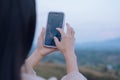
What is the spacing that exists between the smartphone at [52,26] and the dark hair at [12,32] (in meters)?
0.27

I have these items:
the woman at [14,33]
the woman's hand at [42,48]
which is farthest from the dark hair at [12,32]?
the woman's hand at [42,48]

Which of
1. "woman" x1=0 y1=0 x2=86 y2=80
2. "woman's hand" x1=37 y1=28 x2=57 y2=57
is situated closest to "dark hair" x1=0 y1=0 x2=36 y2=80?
"woman" x1=0 y1=0 x2=86 y2=80

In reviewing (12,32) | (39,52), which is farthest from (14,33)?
(39,52)

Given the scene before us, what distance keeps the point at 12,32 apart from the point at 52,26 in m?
0.30

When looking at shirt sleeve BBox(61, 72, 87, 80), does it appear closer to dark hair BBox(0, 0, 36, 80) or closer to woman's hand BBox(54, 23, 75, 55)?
woman's hand BBox(54, 23, 75, 55)

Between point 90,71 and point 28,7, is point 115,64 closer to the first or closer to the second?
point 90,71

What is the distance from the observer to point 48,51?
83cm

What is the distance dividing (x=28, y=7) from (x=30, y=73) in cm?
13

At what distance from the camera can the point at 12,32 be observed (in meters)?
0.53

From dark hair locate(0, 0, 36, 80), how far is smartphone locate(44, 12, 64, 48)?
267 millimetres

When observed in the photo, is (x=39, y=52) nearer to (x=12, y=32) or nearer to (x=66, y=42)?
(x=66, y=42)

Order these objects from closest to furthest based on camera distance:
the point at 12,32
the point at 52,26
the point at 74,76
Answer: the point at 12,32 < the point at 74,76 < the point at 52,26

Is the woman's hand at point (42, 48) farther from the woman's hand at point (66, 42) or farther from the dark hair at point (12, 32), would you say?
the dark hair at point (12, 32)

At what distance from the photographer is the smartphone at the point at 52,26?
0.80 metres
